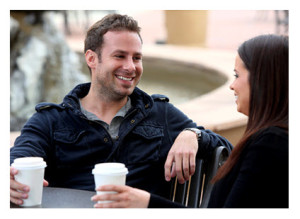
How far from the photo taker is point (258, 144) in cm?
131

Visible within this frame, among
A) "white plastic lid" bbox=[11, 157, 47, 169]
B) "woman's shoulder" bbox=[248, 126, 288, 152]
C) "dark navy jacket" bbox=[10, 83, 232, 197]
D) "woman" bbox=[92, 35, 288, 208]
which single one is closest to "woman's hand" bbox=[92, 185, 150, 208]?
"woman" bbox=[92, 35, 288, 208]

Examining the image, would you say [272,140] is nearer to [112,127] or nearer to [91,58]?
[112,127]

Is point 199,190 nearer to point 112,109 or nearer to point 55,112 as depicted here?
point 112,109

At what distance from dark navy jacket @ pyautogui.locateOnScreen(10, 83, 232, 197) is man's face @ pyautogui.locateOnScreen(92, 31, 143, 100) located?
0.13 meters

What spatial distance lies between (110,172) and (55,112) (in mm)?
765

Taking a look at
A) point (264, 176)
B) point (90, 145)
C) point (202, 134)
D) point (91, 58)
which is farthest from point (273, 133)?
point (91, 58)

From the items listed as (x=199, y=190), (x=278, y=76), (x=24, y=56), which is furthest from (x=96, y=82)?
(x=24, y=56)

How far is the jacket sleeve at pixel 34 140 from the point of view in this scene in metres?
1.82

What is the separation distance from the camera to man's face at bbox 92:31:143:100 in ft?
6.78

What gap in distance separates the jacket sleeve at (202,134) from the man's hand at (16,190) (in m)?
0.70

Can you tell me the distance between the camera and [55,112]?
202cm

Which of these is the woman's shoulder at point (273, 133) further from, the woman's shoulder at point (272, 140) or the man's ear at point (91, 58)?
the man's ear at point (91, 58)

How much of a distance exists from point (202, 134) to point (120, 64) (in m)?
0.48

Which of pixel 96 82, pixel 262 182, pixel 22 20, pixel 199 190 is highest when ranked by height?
pixel 22 20
